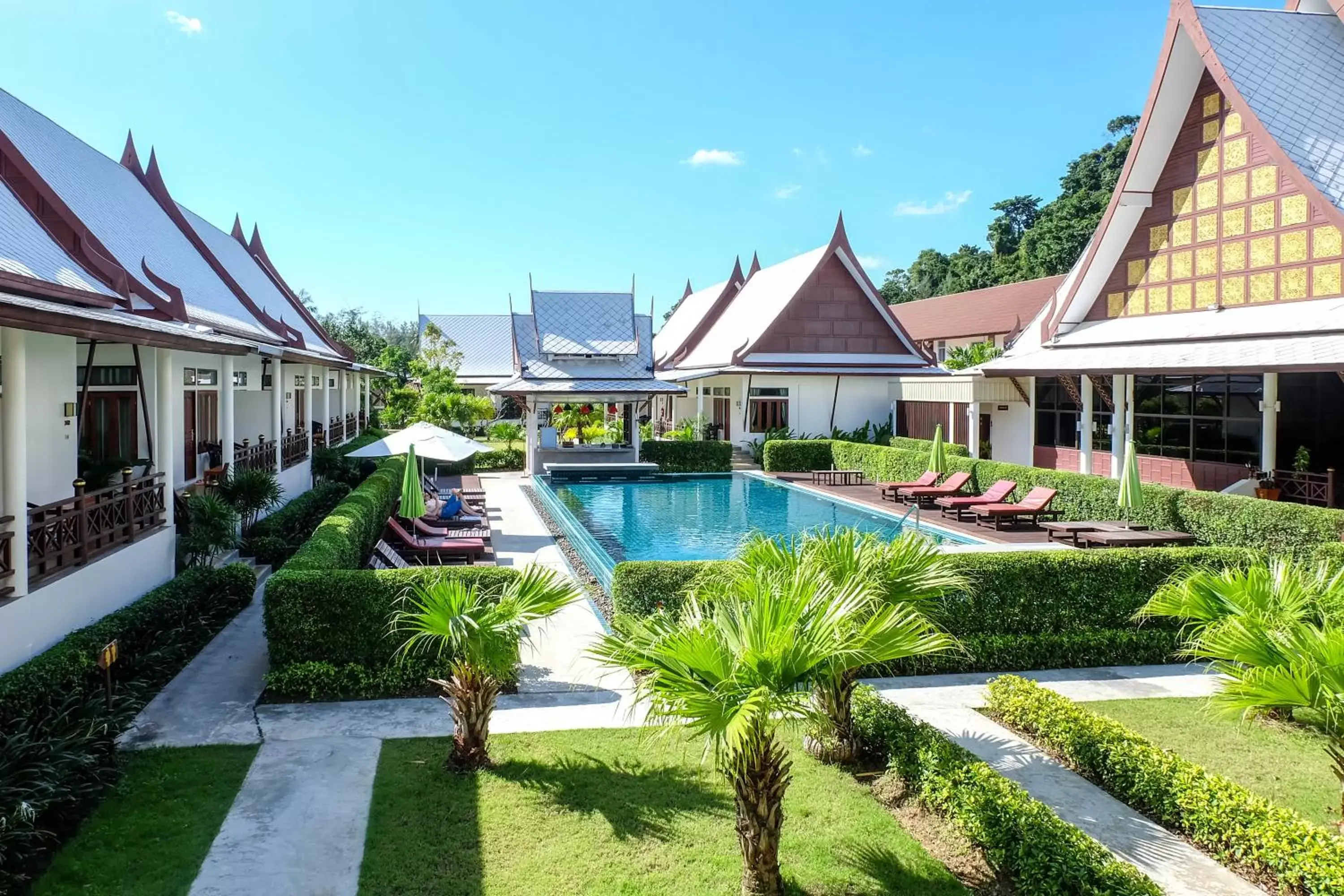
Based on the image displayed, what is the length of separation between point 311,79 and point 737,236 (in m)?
21.2

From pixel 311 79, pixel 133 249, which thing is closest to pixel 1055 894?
pixel 133 249

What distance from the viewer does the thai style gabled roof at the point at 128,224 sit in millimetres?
13773

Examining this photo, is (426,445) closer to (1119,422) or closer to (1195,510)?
(1195,510)

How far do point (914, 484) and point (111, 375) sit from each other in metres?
15.9

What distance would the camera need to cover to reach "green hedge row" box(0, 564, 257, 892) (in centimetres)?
526

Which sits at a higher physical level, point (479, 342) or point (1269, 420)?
point (479, 342)

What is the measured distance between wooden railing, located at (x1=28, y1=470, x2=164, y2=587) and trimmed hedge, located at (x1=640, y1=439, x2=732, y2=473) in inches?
683

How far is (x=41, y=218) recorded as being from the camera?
491 inches

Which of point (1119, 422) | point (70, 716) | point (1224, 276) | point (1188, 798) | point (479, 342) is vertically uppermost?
point (479, 342)

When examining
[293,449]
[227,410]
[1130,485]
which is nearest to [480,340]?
[293,449]

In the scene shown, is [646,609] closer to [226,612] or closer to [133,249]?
[226,612]

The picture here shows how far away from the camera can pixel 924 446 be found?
25.8 meters

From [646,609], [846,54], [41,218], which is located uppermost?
[846,54]

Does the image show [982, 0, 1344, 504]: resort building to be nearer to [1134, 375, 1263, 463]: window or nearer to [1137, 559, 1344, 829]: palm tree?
[1134, 375, 1263, 463]: window
